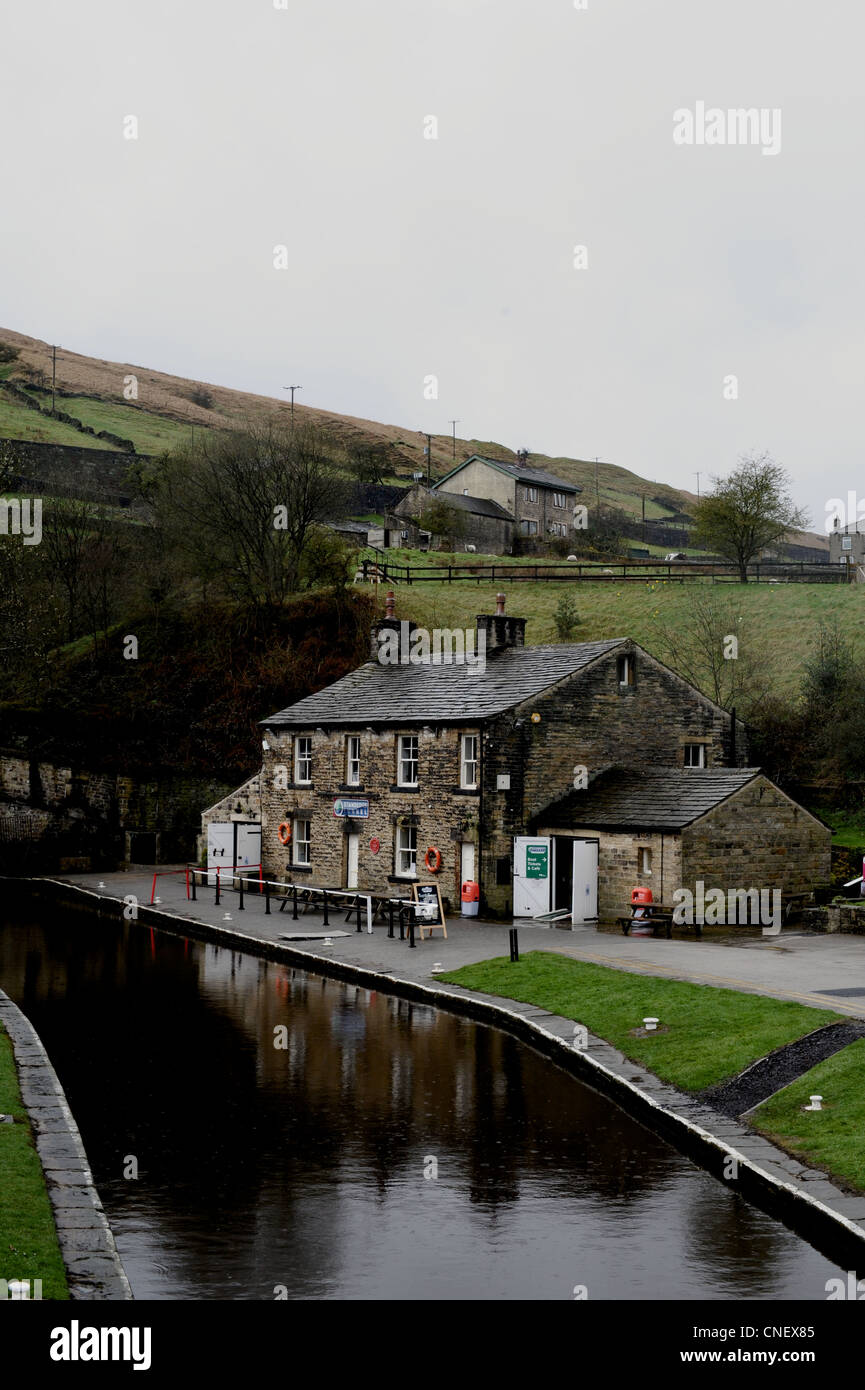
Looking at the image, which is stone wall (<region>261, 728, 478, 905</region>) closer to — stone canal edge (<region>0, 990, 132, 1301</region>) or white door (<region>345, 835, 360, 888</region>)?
white door (<region>345, 835, 360, 888</region>)

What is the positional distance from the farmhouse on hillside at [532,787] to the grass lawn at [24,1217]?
59.9ft

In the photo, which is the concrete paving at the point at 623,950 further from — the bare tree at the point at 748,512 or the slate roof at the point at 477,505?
the slate roof at the point at 477,505

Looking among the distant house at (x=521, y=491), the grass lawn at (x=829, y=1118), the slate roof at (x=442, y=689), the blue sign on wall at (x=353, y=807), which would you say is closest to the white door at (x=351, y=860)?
the blue sign on wall at (x=353, y=807)

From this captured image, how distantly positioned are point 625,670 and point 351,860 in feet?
30.2

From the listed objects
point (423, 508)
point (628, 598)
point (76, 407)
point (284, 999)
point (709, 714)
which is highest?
point (76, 407)

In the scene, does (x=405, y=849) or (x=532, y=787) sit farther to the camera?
(x=405, y=849)

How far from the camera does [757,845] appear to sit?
2992 centimetres

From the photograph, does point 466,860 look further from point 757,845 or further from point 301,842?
point 301,842

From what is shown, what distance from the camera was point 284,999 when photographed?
23016mm

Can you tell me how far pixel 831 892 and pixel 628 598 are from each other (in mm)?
35895

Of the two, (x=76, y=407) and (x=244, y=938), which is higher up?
(x=76, y=407)

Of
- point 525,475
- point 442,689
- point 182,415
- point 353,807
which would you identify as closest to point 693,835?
point 442,689
